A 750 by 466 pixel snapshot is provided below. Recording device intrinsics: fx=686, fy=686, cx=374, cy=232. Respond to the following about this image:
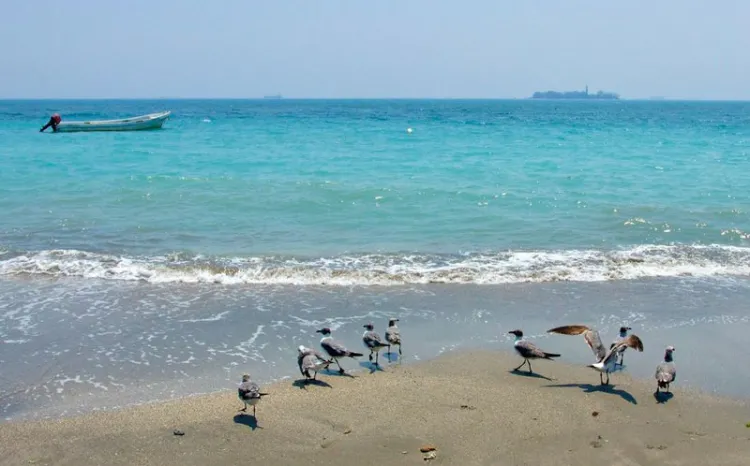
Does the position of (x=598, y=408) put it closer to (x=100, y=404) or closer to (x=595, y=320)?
(x=595, y=320)

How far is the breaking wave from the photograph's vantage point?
13141 millimetres

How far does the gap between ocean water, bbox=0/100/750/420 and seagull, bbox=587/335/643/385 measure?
0.44m

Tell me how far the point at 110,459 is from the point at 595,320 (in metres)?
7.44

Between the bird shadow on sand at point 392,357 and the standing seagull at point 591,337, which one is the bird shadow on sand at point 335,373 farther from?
the standing seagull at point 591,337

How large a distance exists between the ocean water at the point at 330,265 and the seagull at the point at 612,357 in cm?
44

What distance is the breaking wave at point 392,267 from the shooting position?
1314 centimetres

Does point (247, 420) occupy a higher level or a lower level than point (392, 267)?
lower

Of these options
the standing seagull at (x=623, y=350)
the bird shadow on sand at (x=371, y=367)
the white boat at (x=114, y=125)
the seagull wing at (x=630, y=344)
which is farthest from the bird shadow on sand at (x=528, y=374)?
the white boat at (x=114, y=125)

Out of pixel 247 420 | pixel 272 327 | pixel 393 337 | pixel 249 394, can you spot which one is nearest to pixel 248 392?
pixel 249 394

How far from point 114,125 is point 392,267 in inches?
1588

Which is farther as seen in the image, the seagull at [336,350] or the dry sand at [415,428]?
the seagull at [336,350]

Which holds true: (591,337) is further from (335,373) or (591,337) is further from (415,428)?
(335,373)

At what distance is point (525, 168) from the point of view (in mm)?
29094

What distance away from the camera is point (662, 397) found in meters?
8.07
